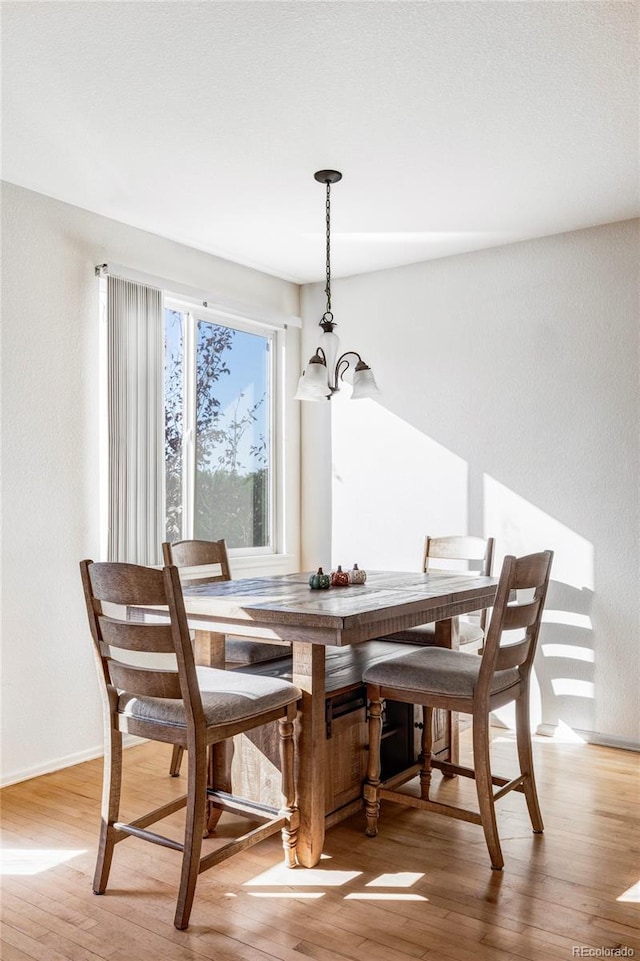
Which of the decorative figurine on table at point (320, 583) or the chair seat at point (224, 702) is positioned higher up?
the decorative figurine on table at point (320, 583)

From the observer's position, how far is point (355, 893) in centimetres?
221

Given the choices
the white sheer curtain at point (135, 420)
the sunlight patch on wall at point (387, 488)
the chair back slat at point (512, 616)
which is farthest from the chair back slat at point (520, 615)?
the white sheer curtain at point (135, 420)

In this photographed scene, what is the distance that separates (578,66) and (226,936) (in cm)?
285

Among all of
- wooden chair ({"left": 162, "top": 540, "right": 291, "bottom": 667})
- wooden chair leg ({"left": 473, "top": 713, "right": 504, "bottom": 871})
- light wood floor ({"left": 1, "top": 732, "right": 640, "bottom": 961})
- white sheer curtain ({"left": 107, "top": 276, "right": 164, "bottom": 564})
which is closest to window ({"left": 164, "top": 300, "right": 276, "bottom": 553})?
white sheer curtain ({"left": 107, "top": 276, "right": 164, "bottom": 564})

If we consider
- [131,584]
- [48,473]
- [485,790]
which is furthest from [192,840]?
[48,473]

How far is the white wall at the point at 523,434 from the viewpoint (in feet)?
12.3

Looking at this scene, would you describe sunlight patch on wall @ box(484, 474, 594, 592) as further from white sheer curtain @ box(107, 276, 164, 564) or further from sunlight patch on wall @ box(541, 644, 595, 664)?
white sheer curtain @ box(107, 276, 164, 564)

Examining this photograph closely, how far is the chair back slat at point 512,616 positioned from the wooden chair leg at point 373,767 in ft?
1.37

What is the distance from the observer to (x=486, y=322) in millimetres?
4234

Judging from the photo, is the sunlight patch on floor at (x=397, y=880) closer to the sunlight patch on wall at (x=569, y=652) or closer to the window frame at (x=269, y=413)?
the sunlight patch on wall at (x=569, y=652)

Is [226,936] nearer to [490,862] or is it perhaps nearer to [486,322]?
[490,862]

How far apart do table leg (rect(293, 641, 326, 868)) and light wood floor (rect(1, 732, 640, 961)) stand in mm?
101

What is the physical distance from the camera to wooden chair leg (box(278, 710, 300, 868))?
7.64 ft

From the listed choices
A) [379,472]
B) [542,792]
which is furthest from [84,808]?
[379,472]
